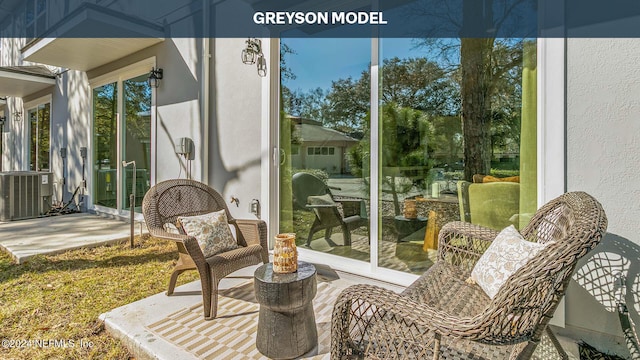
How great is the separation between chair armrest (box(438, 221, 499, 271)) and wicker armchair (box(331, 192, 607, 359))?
1.07 feet

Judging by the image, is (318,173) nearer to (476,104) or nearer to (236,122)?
(236,122)

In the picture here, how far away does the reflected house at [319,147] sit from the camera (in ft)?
11.3

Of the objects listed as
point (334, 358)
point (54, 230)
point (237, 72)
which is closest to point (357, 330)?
point (334, 358)

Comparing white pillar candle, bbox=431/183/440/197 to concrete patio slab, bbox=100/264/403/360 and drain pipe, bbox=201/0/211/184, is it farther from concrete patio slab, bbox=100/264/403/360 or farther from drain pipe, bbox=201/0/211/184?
drain pipe, bbox=201/0/211/184

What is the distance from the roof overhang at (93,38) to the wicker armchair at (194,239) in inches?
123

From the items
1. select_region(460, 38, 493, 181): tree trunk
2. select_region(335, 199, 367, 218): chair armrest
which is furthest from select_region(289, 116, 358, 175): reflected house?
select_region(460, 38, 493, 181): tree trunk

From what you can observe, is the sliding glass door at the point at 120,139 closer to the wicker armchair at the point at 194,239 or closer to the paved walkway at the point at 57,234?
the paved walkway at the point at 57,234

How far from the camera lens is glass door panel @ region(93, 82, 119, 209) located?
6.35m

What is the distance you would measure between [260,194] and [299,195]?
47 centimetres

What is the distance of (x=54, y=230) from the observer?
536 centimetres

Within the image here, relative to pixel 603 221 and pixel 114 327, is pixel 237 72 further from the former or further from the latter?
pixel 603 221

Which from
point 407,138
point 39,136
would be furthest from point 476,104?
point 39,136

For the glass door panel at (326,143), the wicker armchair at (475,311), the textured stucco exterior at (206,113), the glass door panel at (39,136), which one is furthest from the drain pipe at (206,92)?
the glass door panel at (39,136)

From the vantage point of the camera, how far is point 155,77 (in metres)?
5.34
